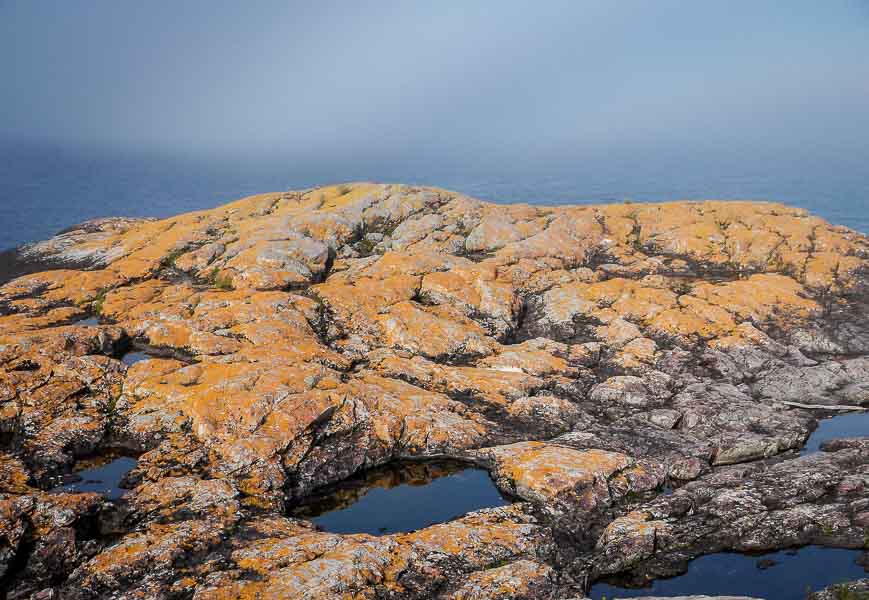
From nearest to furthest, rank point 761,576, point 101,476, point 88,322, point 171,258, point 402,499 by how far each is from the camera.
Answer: point 761,576 < point 101,476 < point 402,499 < point 88,322 < point 171,258

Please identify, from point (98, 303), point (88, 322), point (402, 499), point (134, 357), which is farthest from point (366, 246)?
point (402, 499)

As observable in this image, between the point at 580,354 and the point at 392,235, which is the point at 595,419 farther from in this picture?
the point at 392,235

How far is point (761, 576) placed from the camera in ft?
57.4

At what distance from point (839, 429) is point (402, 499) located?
24.6 m

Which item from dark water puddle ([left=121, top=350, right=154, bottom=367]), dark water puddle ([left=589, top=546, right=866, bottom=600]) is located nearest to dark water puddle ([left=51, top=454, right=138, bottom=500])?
dark water puddle ([left=121, top=350, right=154, bottom=367])

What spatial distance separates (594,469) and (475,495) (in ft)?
18.5

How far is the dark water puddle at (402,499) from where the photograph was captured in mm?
20844

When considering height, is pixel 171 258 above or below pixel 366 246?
below

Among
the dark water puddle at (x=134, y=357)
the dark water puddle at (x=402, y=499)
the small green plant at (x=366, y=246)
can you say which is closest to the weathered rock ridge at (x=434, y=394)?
the small green plant at (x=366, y=246)

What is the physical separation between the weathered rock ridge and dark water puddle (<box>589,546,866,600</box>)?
0.53 metres

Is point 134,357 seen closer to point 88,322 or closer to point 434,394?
point 88,322

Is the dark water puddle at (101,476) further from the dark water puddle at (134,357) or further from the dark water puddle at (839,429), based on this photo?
the dark water puddle at (839,429)

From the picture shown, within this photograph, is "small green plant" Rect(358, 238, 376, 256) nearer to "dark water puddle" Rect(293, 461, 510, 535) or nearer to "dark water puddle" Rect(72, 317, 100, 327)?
"dark water puddle" Rect(72, 317, 100, 327)

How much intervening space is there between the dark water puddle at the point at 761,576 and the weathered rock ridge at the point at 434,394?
1.74 feet
